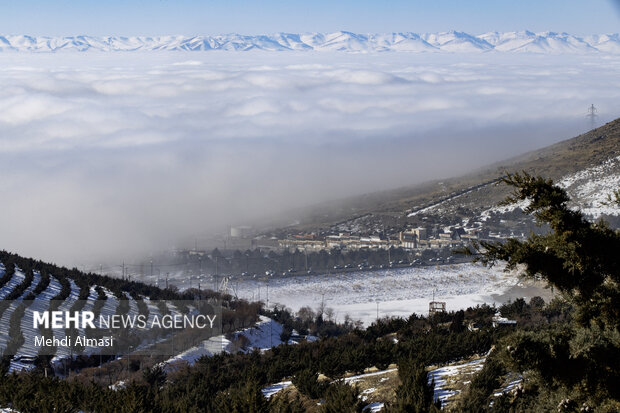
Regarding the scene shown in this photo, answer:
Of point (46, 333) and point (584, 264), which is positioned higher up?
point (584, 264)

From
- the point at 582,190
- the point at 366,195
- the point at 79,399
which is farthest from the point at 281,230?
the point at 79,399

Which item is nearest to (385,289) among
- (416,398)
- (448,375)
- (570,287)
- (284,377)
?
(284,377)

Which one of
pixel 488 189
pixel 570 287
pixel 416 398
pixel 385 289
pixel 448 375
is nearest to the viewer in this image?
pixel 570 287

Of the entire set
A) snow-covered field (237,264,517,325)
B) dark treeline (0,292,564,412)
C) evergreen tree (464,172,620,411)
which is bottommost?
snow-covered field (237,264,517,325)

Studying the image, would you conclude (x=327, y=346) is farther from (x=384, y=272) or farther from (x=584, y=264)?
(x=384, y=272)

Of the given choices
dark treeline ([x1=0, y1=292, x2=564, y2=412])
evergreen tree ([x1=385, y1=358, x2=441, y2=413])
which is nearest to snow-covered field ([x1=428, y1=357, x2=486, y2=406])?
dark treeline ([x1=0, y1=292, x2=564, y2=412])

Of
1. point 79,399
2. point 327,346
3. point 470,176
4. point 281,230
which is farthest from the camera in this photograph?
point 470,176

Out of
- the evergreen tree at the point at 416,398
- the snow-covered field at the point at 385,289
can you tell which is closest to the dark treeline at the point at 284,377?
the evergreen tree at the point at 416,398

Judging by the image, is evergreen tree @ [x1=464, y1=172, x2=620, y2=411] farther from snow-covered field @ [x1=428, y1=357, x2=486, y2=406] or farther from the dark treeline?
snow-covered field @ [x1=428, y1=357, x2=486, y2=406]

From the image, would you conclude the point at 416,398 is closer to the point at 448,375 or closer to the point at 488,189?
the point at 448,375
